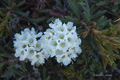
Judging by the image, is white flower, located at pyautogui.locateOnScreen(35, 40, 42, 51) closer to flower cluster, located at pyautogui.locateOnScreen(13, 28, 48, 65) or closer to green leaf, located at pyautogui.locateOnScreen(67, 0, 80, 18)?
flower cluster, located at pyautogui.locateOnScreen(13, 28, 48, 65)

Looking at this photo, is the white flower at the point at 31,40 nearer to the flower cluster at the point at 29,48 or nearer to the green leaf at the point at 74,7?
the flower cluster at the point at 29,48

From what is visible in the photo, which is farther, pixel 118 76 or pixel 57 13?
pixel 118 76

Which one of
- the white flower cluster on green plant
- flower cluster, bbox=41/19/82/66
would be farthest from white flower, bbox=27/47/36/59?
flower cluster, bbox=41/19/82/66

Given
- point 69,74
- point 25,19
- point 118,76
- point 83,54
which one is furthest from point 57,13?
point 118,76

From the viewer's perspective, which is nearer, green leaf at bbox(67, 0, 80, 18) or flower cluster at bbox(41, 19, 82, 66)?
flower cluster at bbox(41, 19, 82, 66)

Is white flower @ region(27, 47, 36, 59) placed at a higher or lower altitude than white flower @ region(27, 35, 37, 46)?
lower

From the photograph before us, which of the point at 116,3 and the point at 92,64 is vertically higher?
the point at 116,3

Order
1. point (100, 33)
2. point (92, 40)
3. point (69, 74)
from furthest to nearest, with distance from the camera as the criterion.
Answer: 1. point (69, 74)
2. point (92, 40)
3. point (100, 33)

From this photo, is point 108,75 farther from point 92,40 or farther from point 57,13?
point 57,13
